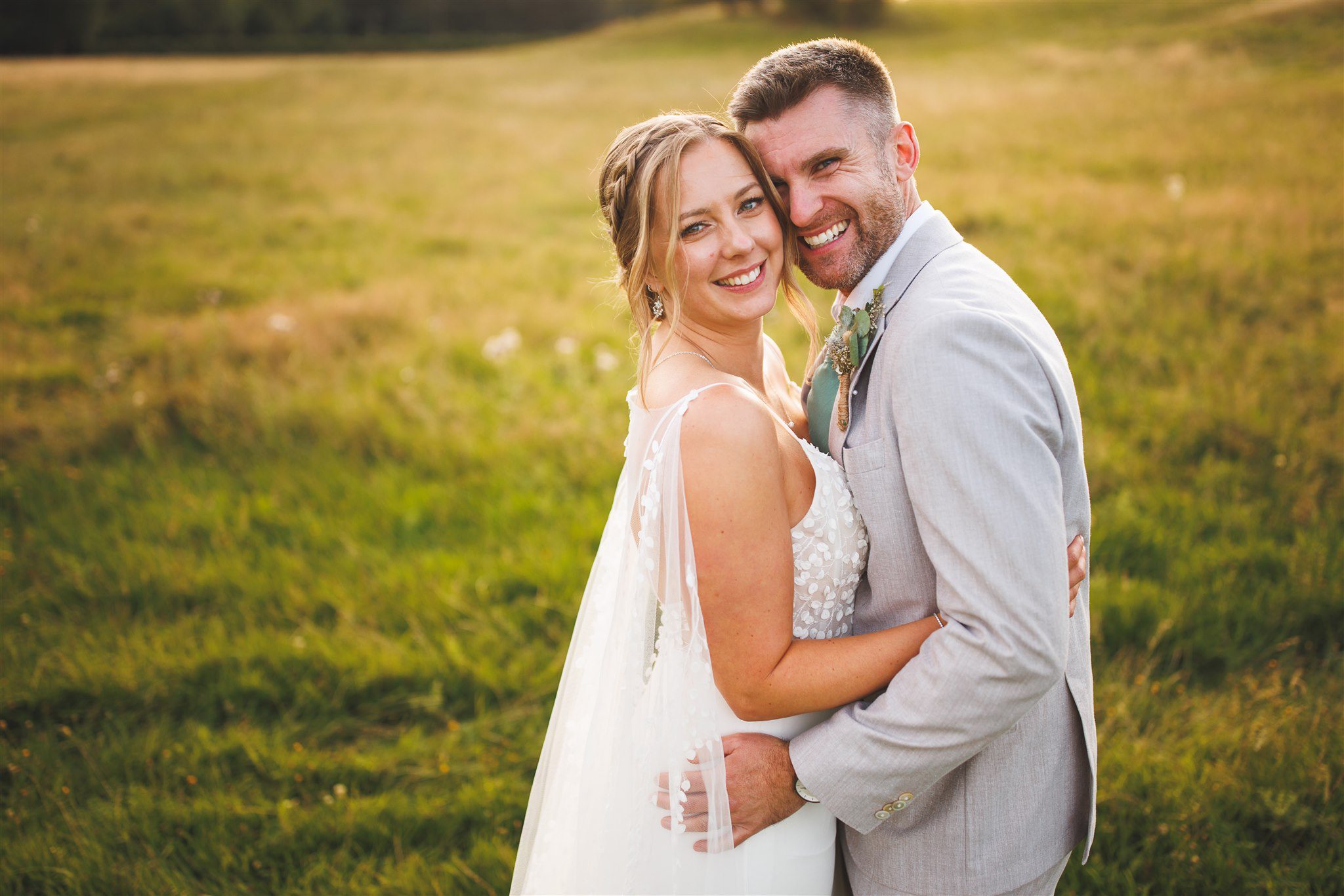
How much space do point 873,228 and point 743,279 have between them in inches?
15.9

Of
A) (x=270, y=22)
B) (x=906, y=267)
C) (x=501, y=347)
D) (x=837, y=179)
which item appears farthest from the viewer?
(x=270, y=22)

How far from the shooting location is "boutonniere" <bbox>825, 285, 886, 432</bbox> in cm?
212

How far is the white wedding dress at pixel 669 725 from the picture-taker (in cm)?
219

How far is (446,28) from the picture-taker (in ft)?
176

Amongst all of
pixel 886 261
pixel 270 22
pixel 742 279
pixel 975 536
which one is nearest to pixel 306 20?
pixel 270 22

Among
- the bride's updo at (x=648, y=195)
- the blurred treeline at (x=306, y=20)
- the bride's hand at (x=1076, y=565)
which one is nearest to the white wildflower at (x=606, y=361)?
the bride's updo at (x=648, y=195)

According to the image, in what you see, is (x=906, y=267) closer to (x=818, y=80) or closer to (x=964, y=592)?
(x=818, y=80)

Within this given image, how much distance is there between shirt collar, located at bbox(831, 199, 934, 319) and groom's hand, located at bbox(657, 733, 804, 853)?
1.23 meters

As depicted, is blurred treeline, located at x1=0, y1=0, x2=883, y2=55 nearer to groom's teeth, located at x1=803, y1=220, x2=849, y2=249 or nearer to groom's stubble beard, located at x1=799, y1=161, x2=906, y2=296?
groom's teeth, located at x1=803, y1=220, x2=849, y2=249

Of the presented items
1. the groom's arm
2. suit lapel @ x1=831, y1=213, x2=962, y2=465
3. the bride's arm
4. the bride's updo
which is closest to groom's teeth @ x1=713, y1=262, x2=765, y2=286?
the bride's updo

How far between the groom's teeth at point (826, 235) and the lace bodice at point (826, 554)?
669 millimetres

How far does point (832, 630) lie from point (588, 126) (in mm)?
18106

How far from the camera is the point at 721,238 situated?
2461 millimetres

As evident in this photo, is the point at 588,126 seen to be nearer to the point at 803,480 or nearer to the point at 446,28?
the point at 803,480
